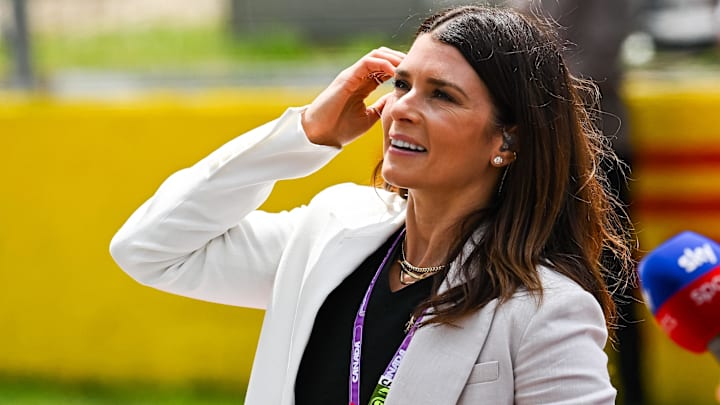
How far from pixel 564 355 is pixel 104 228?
3.60 metres

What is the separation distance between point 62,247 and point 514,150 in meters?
3.53

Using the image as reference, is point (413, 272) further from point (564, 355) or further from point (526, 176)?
point (564, 355)

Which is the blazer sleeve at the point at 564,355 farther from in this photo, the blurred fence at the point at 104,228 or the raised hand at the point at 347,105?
the blurred fence at the point at 104,228

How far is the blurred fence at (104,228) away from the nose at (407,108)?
9.11ft

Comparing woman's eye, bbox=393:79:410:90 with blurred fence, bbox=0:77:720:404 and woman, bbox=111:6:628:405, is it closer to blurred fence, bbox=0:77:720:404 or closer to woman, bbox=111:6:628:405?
woman, bbox=111:6:628:405

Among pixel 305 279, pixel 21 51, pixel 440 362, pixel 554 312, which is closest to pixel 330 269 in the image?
pixel 305 279

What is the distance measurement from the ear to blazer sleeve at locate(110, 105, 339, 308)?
376 millimetres

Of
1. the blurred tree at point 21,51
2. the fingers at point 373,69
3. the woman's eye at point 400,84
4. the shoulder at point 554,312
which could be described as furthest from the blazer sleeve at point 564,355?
the blurred tree at point 21,51

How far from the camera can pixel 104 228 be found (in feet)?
17.0

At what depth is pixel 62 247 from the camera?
5.23m

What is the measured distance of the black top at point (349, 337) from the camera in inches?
80.4

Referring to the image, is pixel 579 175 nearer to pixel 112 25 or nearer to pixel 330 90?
pixel 330 90

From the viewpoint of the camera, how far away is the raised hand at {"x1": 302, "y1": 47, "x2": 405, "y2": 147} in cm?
225

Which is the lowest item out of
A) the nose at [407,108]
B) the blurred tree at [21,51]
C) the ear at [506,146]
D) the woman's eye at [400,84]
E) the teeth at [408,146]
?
the ear at [506,146]
